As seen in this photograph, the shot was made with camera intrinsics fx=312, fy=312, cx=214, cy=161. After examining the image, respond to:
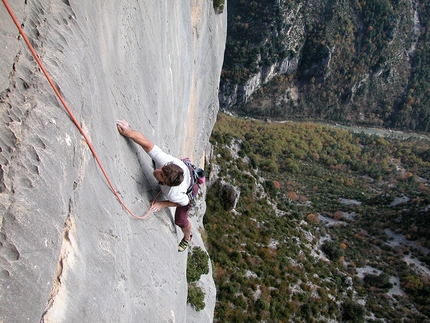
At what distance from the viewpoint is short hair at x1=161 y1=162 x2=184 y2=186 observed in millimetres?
5898

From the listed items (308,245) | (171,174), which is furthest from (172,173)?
(308,245)

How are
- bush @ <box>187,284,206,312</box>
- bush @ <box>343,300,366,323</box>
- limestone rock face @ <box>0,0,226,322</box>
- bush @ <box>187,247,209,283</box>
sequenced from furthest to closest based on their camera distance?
bush @ <box>343,300,366,323</box> → bush @ <box>187,247,209,283</box> → bush @ <box>187,284,206,312</box> → limestone rock face @ <box>0,0,226,322</box>

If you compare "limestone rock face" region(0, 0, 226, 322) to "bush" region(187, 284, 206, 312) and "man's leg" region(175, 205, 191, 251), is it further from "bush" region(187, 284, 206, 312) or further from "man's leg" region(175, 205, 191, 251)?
"bush" region(187, 284, 206, 312)

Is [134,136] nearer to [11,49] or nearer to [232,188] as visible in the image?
[11,49]

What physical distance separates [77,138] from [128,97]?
96.1 inches

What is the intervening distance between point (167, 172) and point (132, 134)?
96cm

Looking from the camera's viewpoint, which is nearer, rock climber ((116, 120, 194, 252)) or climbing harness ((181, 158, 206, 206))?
rock climber ((116, 120, 194, 252))

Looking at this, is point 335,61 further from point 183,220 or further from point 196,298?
point 183,220

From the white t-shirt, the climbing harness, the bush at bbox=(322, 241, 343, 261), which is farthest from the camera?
the bush at bbox=(322, 241, 343, 261)

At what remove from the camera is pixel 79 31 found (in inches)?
163

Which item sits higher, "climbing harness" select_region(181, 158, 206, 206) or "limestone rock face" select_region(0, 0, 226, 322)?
"limestone rock face" select_region(0, 0, 226, 322)

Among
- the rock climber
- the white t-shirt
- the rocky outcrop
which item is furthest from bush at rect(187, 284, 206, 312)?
the rocky outcrop

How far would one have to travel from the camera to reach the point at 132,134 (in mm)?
5785

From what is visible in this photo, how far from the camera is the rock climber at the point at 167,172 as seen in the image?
585 cm
